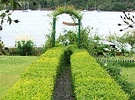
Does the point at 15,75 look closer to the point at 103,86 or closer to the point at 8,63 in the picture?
the point at 8,63

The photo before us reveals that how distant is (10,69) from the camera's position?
1131 cm

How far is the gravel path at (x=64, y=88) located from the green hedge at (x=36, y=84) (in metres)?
0.37

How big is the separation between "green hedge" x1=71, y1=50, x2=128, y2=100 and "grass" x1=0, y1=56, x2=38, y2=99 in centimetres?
166

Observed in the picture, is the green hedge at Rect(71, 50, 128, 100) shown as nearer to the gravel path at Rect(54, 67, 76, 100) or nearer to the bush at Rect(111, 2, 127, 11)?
the gravel path at Rect(54, 67, 76, 100)

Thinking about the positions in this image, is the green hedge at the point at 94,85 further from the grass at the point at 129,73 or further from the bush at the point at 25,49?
the bush at the point at 25,49

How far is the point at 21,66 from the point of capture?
12039 millimetres

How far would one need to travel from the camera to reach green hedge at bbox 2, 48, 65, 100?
553 cm

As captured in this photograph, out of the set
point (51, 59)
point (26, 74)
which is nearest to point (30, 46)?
point (51, 59)

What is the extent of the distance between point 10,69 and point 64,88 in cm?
338

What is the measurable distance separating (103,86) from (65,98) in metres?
1.39

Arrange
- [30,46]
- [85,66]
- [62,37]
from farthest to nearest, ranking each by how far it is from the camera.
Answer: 1. [30,46]
2. [62,37]
3. [85,66]

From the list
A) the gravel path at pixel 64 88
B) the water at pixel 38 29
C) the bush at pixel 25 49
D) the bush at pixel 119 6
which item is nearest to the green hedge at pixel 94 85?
the gravel path at pixel 64 88

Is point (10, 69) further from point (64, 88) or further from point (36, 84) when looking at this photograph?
point (36, 84)

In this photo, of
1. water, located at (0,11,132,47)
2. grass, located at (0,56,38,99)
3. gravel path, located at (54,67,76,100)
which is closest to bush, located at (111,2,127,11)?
water, located at (0,11,132,47)
